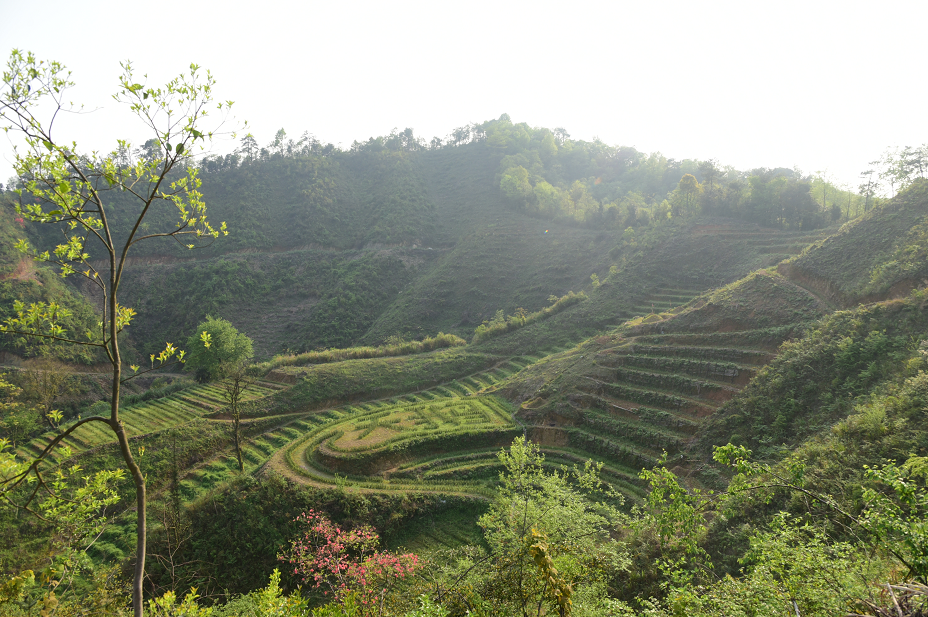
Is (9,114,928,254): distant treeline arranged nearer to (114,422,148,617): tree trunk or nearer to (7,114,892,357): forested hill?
(7,114,892,357): forested hill

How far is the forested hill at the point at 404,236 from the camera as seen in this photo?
56.7m

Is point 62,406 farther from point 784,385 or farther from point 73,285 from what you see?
point 784,385

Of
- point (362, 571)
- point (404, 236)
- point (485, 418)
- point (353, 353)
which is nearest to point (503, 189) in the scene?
point (404, 236)

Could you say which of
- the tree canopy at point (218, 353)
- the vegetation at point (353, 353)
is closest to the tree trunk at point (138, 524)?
the vegetation at point (353, 353)

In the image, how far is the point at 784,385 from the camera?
19578 millimetres

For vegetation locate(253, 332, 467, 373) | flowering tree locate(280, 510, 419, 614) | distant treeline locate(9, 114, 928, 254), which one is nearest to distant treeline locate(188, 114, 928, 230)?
distant treeline locate(9, 114, 928, 254)

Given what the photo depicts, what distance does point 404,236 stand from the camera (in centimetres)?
7994

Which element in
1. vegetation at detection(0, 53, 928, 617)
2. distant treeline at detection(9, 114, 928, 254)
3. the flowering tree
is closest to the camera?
vegetation at detection(0, 53, 928, 617)

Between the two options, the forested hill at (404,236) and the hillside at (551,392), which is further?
the forested hill at (404,236)

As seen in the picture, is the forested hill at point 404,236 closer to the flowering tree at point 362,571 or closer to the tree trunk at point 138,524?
A: the flowering tree at point 362,571

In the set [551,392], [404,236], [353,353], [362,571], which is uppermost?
[404,236]

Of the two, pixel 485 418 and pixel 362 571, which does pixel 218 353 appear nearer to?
pixel 485 418

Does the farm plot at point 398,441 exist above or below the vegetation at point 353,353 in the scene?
below

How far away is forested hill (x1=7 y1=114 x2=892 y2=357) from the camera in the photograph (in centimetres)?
5672
